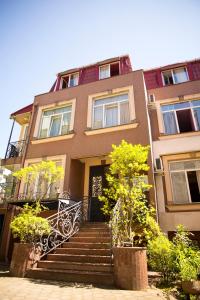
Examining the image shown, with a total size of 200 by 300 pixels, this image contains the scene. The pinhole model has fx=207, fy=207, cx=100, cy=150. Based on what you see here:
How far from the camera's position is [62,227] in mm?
7297

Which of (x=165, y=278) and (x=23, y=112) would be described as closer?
(x=165, y=278)

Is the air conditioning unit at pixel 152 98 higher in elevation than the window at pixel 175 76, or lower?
lower

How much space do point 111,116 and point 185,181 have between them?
506 cm

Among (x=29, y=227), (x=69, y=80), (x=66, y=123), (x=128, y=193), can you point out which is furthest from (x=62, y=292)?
(x=69, y=80)

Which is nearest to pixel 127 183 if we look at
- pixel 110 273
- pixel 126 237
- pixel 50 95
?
pixel 126 237

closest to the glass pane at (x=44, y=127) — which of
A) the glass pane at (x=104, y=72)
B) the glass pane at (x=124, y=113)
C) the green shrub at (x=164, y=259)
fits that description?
the glass pane at (x=124, y=113)

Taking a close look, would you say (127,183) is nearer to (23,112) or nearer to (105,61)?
(105,61)

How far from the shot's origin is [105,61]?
13969mm

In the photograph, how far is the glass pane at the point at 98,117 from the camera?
446 inches

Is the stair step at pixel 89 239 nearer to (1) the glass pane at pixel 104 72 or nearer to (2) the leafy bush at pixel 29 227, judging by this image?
(2) the leafy bush at pixel 29 227

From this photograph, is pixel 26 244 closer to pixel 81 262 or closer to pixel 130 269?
pixel 81 262

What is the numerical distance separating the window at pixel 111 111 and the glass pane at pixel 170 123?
6.64 ft

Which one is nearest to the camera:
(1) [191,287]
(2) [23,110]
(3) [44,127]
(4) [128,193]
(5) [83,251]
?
(1) [191,287]

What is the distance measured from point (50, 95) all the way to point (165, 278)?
453 inches
